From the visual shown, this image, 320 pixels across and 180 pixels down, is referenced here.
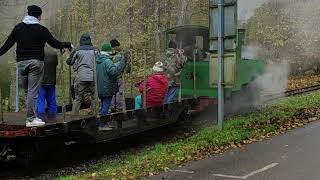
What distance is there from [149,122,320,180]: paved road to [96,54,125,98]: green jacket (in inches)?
100

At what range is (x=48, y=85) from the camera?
993cm

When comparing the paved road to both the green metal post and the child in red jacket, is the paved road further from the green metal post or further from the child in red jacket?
→ the child in red jacket

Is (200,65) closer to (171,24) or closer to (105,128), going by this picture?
(105,128)

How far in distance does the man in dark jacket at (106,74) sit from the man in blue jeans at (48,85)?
0.91 metres

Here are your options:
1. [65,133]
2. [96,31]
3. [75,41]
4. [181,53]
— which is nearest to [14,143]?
[65,133]

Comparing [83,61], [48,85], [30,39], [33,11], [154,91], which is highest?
[33,11]

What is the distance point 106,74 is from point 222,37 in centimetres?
256

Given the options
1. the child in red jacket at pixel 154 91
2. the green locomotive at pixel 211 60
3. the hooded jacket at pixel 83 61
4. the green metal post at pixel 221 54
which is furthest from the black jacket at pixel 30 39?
the green locomotive at pixel 211 60

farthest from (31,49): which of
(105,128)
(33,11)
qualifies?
(105,128)

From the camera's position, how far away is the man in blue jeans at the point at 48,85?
984 centimetres

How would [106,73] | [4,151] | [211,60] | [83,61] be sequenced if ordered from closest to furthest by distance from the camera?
[4,151] → [83,61] → [106,73] → [211,60]

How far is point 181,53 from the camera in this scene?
42.2ft

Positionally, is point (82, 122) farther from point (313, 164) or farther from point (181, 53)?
point (181, 53)

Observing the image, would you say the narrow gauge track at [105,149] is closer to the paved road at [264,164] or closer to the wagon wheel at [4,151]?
the wagon wheel at [4,151]
